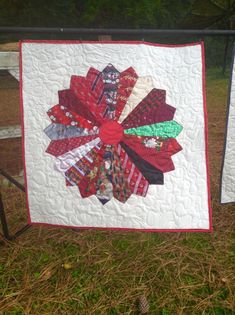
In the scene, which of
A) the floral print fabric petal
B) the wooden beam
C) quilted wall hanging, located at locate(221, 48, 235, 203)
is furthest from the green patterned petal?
the wooden beam

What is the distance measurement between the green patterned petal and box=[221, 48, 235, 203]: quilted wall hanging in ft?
0.99

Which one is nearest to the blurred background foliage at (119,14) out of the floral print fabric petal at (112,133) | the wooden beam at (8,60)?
the wooden beam at (8,60)

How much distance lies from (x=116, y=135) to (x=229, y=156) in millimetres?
625

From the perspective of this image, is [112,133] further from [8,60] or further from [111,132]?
[8,60]

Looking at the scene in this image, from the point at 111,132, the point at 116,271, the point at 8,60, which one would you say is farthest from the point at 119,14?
the point at 116,271

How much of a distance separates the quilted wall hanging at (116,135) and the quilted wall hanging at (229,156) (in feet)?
0.62

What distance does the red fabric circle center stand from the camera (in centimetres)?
161

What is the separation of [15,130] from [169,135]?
132 centimetres

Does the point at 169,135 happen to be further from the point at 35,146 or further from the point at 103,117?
the point at 35,146

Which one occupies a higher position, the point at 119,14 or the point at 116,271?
the point at 119,14

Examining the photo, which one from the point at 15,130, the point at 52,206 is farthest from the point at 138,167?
the point at 15,130

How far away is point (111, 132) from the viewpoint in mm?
1620

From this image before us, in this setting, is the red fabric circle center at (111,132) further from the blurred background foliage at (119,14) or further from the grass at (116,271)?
the blurred background foliage at (119,14)

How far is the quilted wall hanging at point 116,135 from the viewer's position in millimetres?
1551
